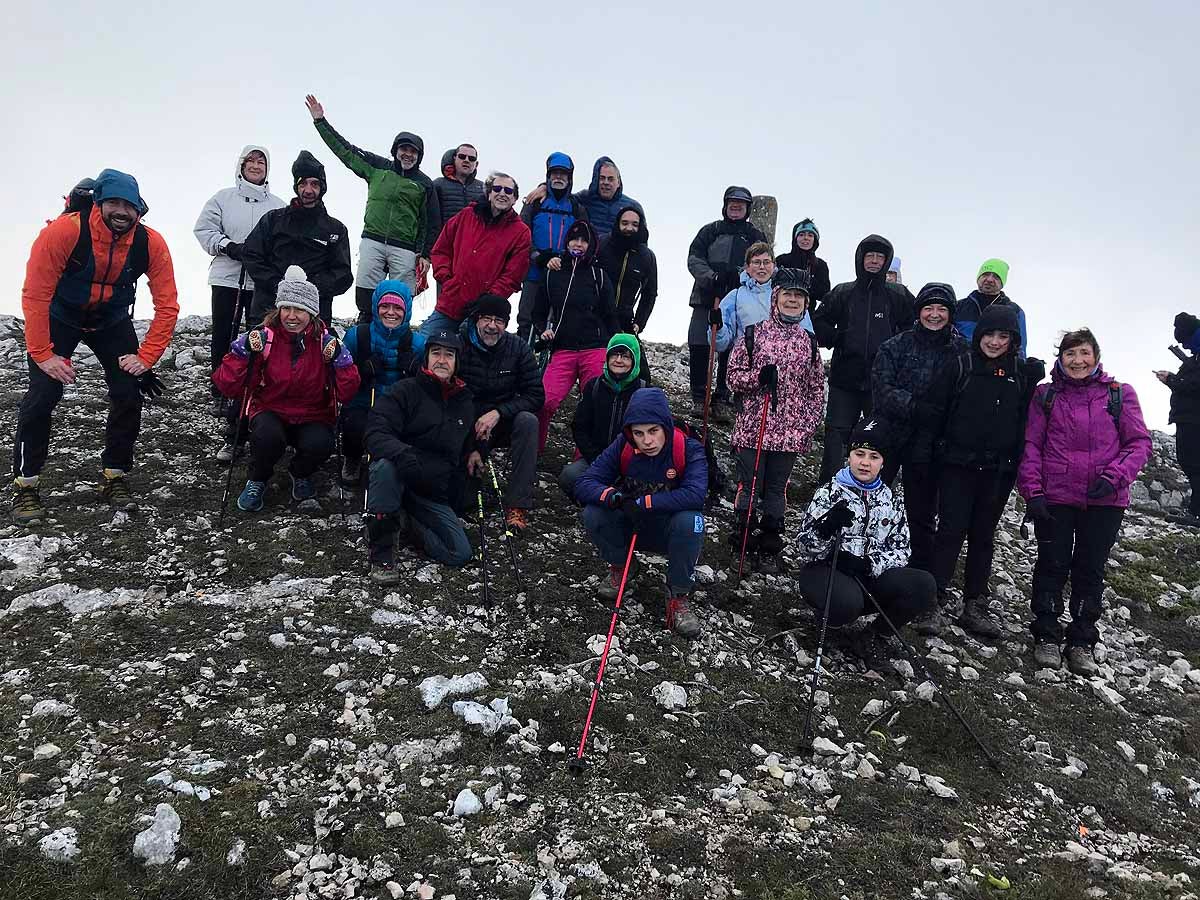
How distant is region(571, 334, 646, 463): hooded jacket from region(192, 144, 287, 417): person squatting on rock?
5.15 m

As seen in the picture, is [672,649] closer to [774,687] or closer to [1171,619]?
[774,687]

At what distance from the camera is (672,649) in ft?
22.0

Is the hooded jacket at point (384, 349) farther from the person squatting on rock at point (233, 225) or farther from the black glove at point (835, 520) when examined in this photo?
the black glove at point (835, 520)

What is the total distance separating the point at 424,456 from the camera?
25.6ft

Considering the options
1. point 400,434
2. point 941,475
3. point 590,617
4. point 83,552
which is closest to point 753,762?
point 590,617

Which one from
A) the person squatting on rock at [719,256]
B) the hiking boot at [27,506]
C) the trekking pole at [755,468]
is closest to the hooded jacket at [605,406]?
the trekking pole at [755,468]

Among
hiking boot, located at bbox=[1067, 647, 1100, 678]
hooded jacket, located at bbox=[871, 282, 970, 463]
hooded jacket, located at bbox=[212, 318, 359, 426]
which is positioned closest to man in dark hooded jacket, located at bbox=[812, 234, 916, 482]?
hooded jacket, located at bbox=[871, 282, 970, 463]

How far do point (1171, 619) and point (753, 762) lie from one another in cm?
767

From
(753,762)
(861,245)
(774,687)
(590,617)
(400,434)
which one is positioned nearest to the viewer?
(753,762)

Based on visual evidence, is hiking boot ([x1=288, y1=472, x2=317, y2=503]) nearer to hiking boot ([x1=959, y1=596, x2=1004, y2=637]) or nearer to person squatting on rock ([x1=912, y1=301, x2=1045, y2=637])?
person squatting on rock ([x1=912, y1=301, x2=1045, y2=637])

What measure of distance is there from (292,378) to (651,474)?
4205 millimetres

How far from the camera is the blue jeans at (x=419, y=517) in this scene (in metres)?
7.23

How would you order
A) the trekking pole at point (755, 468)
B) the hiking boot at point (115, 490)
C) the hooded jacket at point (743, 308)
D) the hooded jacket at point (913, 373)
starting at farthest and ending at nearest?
the hooded jacket at point (743, 308) → the trekking pole at point (755, 468) → the hiking boot at point (115, 490) → the hooded jacket at point (913, 373)

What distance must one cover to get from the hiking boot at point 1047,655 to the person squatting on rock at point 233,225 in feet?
34.8
